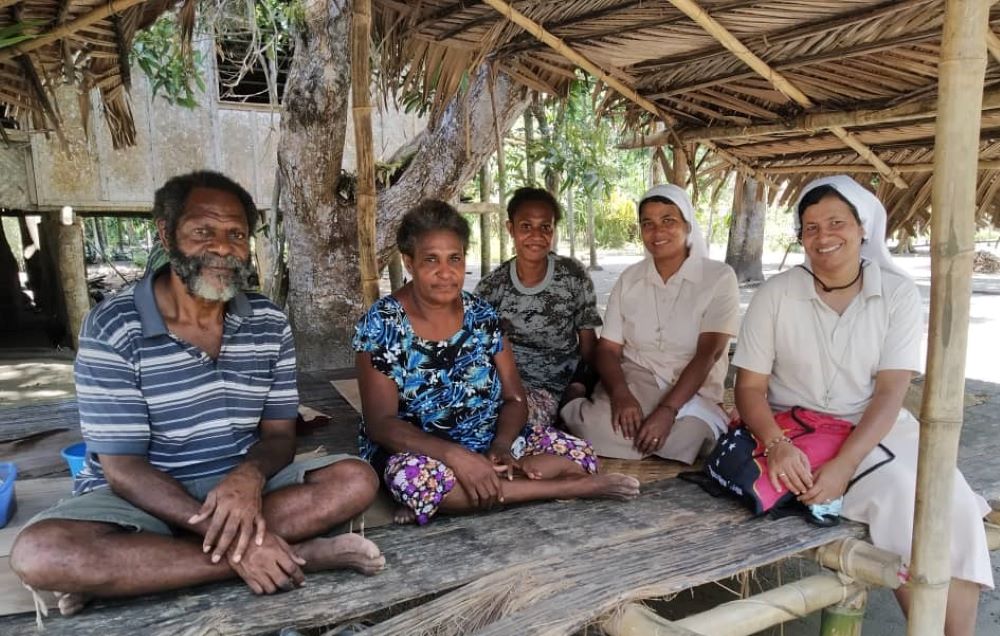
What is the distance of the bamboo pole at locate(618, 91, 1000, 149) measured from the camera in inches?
111

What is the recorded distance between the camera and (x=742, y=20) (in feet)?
8.40

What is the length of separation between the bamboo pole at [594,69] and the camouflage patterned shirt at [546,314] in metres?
0.91

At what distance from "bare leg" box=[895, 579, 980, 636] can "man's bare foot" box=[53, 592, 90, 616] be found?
2280 millimetres

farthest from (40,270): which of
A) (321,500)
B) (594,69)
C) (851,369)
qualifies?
(851,369)

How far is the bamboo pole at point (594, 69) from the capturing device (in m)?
2.74

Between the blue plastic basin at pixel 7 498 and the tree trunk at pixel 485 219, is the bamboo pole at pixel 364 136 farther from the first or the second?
the tree trunk at pixel 485 219

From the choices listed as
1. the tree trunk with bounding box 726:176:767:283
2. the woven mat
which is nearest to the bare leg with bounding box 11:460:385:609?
the woven mat

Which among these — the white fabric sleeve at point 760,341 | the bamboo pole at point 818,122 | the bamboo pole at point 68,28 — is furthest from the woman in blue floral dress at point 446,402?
the bamboo pole at point 818,122

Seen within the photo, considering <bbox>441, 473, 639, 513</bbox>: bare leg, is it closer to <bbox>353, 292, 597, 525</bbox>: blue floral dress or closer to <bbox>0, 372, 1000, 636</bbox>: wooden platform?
<bbox>0, 372, 1000, 636</bbox>: wooden platform

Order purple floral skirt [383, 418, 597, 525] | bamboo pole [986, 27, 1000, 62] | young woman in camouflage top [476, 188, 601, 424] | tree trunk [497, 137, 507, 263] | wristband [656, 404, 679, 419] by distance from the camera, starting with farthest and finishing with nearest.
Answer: tree trunk [497, 137, 507, 263]
young woman in camouflage top [476, 188, 601, 424]
wristband [656, 404, 679, 419]
bamboo pole [986, 27, 1000, 62]
purple floral skirt [383, 418, 597, 525]

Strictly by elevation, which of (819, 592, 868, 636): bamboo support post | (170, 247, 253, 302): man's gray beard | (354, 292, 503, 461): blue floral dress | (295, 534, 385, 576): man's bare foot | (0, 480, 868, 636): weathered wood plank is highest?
(170, 247, 253, 302): man's gray beard

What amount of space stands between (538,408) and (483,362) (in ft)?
2.38

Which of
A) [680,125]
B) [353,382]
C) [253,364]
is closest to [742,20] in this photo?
[680,125]

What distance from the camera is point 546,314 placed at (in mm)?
3365
